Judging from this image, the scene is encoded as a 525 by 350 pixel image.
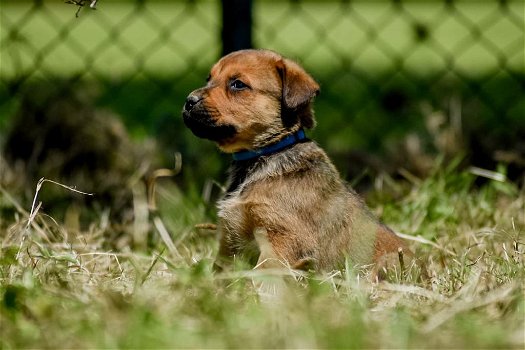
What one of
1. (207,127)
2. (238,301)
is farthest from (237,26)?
(238,301)

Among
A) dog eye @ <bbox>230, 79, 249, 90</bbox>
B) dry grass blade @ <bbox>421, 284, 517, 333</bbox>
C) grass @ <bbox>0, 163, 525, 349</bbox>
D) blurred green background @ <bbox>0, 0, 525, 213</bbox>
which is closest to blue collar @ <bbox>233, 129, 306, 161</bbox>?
dog eye @ <bbox>230, 79, 249, 90</bbox>

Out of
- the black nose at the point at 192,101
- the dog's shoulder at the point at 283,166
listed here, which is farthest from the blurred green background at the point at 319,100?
the black nose at the point at 192,101

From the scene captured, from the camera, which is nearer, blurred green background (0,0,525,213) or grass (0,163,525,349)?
grass (0,163,525,349)

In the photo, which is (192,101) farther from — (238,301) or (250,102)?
(238,301)

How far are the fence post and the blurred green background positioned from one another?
231 millimetres

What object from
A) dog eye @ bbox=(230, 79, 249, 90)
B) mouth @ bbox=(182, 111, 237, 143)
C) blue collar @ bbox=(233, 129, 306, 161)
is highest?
dog eye @ bbox=(230, 79, 249, 90)

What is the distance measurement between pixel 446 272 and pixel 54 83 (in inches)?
119

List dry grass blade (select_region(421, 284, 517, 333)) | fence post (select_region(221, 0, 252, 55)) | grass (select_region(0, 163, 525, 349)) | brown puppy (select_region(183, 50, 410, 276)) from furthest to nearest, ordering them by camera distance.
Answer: fence post (select_region(221, 0, 252, 55)) < brown puppy (select_region(183, 50, 410, 276)) < dry grass blade (select_region(421, 284, 517, 333)) < grass (select_region(0, 163, 525, 349))

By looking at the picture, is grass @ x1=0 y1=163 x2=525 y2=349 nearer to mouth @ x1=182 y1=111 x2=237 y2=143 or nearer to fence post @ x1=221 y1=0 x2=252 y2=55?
mouth @ x1=182 y1=111 x2=237 y2=143

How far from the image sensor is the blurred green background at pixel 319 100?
549 cm

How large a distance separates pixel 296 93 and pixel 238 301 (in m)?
1.02

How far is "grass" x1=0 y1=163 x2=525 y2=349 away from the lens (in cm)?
256

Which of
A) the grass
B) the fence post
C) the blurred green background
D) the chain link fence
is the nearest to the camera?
the grass

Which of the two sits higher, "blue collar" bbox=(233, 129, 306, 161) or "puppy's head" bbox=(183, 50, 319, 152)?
"puppy's head" bbox=(183, 50, 319, 152)
